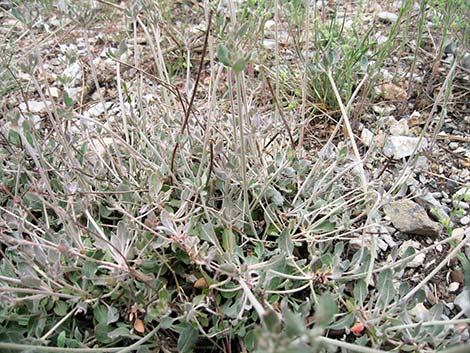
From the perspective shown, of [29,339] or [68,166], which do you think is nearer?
[29,339]

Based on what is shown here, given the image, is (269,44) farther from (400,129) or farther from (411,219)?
(411,219)

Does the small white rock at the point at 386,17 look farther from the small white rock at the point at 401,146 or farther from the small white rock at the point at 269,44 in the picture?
the small white rock at the point at 401,146

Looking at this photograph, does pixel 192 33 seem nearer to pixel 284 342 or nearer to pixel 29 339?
pixel 29 339

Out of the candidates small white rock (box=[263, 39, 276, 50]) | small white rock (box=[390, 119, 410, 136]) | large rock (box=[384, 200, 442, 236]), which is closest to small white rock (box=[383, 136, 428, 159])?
small white rock (box=[390, 119, 410, 136])

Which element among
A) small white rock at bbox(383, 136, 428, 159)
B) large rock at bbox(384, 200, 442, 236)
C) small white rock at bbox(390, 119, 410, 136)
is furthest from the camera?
small white rock at bbox(390, 119, 410, 136)

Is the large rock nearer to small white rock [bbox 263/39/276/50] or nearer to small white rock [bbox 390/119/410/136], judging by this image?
small white rock [bbox 390/119/410/136]

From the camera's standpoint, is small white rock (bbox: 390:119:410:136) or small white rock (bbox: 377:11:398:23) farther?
small white rock (bbox: 377:11:398:23)

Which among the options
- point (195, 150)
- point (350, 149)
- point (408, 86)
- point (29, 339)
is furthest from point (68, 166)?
point (408, 86)

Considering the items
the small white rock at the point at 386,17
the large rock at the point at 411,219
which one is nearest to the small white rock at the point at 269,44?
the small white rock at the point at 386,17
